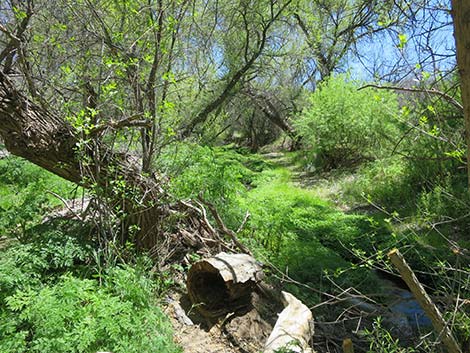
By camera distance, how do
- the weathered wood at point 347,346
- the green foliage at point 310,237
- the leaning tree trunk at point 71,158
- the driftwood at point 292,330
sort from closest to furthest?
the weathered wood at point 347,346
the driftwood at point 292,330
the leaning tree trunk at point 71,158
the green foliage at point 310,237

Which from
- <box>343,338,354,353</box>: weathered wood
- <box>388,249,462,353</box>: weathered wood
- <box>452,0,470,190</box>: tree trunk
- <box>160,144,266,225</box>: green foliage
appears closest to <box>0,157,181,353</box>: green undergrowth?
<box>160,144,266,225</box>: green foliage

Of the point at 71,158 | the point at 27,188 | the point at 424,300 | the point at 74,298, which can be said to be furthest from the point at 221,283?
the point at 27,188

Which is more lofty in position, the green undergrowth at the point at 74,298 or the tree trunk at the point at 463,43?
the tree trunk at the point at 463,43

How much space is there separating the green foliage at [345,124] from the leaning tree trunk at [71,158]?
7.79 m

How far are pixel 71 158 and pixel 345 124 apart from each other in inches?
351

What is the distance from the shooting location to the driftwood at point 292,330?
10.5 feet

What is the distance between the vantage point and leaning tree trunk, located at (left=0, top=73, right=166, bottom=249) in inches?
157

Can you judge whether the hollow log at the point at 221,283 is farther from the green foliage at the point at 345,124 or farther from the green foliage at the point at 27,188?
the green foliage at the point at 345,124

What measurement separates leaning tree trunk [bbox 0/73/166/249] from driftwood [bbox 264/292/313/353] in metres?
1.79

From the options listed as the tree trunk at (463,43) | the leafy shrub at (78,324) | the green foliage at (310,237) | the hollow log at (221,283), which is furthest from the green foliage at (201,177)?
the tree trunk at (463,43)

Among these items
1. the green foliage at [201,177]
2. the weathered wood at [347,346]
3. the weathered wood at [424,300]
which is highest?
the green foliage at [201,177]

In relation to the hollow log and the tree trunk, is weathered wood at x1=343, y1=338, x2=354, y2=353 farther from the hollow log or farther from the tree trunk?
the hollow log

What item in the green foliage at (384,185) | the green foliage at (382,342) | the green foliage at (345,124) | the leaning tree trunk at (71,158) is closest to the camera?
the green foliage at (382,342)

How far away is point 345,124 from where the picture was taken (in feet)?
37.6
